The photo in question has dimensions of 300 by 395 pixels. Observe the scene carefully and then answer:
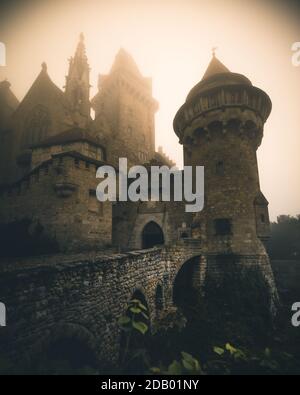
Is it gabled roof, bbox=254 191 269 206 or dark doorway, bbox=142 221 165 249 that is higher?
gabled roof, bbox=254 191 269 206

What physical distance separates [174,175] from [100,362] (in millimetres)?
12489

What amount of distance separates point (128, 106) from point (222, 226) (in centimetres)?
2313

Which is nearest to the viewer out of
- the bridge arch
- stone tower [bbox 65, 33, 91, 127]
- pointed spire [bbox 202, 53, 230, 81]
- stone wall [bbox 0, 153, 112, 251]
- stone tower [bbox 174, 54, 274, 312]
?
the bridge arch

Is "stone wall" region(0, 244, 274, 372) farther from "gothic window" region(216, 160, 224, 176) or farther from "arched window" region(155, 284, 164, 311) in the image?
"gothic window" region(216, 160, 224, 176)

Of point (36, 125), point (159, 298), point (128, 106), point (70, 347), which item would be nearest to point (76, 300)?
point (70, 347)

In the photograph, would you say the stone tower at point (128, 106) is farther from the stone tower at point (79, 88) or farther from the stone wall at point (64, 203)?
the stone wall at point (64, 203)

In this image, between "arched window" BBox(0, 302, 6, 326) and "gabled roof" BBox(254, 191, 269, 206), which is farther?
"gabled roof" BBox(254, 191, 269, 206)

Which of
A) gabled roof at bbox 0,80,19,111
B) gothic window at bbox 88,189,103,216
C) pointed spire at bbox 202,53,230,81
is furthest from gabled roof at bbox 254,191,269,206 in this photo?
gabled roof at bbox 0,80,19,111

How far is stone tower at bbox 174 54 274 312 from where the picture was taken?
484 inches

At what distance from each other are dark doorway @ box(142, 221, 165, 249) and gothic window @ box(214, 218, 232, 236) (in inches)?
192

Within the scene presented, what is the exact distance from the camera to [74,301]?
15.5 ft

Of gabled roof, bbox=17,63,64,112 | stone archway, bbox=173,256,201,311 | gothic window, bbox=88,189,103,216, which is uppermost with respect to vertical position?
gabled roof, bbox=17,63,64,112

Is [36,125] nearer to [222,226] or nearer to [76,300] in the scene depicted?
[222,226]
